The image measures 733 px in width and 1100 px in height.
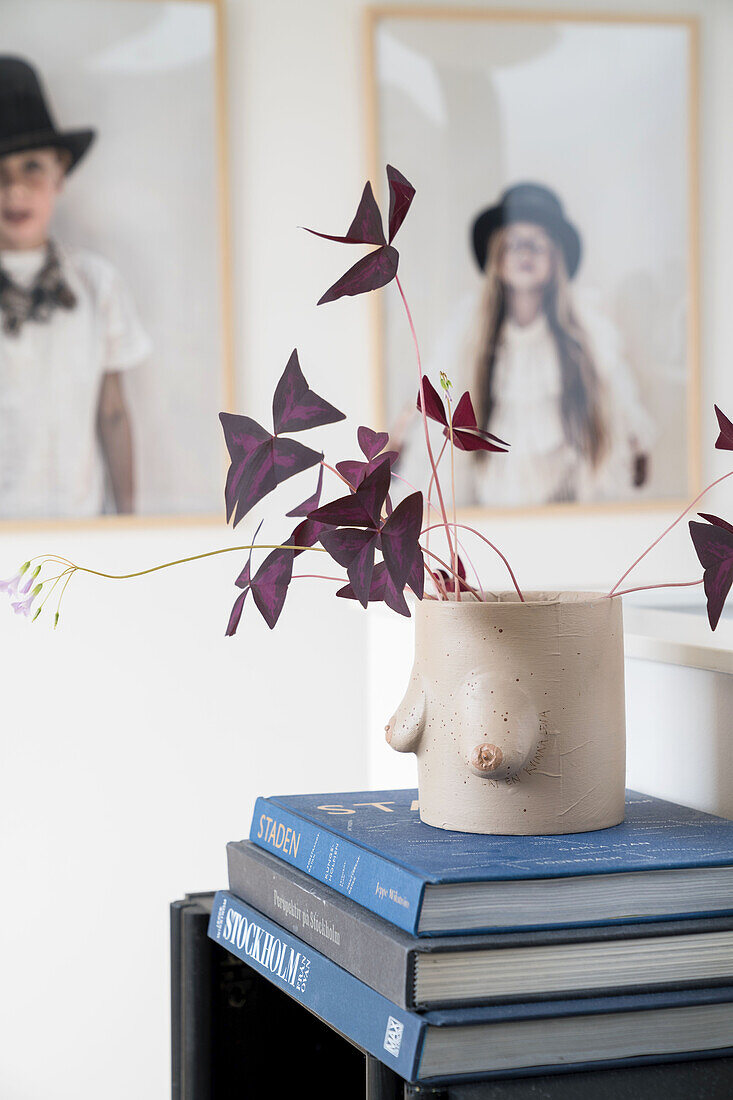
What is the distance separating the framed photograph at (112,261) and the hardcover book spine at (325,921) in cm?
137

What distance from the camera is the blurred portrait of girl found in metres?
2.14

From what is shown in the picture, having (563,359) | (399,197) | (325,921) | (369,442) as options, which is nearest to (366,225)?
(399,197)

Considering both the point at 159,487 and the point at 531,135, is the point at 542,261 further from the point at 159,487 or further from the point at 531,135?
the point at 159,487

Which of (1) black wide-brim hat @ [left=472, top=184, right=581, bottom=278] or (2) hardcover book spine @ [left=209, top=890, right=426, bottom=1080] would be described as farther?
(1) black wide-brim hat @ [left=472, top=184, right=581, bottom=278]

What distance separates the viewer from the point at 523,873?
0.53 metres

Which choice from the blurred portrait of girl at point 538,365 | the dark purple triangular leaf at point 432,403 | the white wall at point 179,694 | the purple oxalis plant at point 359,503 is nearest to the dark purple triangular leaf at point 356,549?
the purple oxalis plant at point 359,503

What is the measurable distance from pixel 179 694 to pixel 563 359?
2.85ft

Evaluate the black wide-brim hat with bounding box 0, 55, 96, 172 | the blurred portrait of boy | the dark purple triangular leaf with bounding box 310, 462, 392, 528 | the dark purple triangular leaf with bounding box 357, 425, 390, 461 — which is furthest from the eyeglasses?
the dark purple triangular leaf with bounding box 310, 462, 392, 528

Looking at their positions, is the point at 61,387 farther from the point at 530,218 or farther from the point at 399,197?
the point at 399,197

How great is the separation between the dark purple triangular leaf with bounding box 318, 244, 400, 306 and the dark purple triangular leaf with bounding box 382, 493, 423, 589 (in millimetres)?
122

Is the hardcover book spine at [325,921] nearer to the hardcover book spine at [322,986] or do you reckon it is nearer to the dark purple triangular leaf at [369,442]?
the hardcover book spine at [322,986]

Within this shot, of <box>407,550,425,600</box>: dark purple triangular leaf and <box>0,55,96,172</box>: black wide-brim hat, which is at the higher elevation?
<box>0,55,96,172</box>: black wide-brim hat

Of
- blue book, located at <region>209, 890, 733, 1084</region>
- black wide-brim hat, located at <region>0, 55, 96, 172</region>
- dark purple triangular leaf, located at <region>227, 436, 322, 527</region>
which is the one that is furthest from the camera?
black wide-brim hat, located at <region>0, 55, 96, 172</region>

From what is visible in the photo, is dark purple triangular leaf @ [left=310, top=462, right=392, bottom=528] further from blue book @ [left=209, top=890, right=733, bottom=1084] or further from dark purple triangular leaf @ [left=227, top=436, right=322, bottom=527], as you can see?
blue book @ [left=209, top=890, right=733, bottom=1084]
